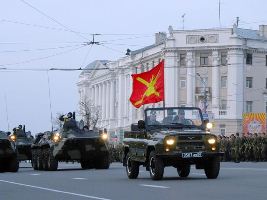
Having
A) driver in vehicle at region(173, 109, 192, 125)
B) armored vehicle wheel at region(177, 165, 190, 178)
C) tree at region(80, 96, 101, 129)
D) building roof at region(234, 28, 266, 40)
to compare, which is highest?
building roof at region(234, 28, 266, 40)

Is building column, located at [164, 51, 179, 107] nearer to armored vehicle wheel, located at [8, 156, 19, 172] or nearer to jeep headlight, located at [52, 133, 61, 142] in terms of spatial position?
jeep headlight, located at [52, 133, 61, 142]

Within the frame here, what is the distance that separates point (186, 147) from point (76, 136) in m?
12.2

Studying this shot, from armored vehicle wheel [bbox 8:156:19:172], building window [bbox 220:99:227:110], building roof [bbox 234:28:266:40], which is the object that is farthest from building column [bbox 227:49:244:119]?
armored vehicle wheel [bbox 8:156:19:172]

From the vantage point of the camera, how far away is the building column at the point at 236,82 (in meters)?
99.5

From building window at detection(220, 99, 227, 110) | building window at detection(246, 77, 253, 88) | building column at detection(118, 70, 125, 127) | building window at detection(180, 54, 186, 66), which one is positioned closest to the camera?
building window at detection(220, 99, 227, 110)

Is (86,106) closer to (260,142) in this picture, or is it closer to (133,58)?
(133,58)

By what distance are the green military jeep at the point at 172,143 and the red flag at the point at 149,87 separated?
11.6 m

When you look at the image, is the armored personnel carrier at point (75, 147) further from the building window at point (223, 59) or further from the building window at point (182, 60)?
the building window at point (182, 60)

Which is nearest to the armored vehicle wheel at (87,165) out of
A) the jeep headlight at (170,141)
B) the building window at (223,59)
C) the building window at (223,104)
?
the jeep headlight at (170,141)

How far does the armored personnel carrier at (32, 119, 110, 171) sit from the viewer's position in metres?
31.8

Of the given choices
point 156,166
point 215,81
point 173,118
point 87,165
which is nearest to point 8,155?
point 87,165

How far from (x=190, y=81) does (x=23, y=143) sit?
63169mm

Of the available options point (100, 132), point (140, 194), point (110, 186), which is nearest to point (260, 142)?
point (100, 132)

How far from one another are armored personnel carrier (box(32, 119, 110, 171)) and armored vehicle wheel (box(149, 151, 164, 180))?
37.4 ft
